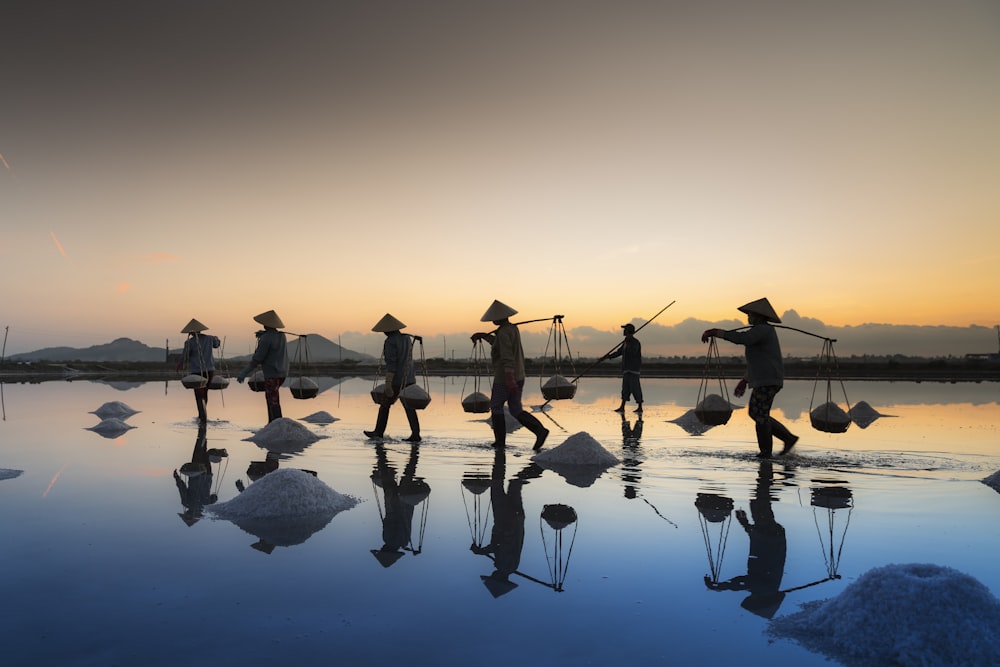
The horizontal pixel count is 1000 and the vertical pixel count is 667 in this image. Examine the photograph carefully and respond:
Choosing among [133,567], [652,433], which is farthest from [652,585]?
[652,433]

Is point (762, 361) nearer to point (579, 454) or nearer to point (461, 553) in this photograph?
point (579, 454)

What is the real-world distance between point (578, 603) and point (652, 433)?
7685mm

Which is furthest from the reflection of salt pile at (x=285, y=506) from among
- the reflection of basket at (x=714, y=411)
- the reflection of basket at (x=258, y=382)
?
the reflection of basket at (x=258, y=382)

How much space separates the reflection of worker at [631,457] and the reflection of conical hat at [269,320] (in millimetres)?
5645

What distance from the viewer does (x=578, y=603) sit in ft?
11.0

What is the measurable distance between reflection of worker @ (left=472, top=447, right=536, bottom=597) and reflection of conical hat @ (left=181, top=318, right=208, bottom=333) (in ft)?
25.4

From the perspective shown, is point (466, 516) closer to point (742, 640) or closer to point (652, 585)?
point (652, 585)

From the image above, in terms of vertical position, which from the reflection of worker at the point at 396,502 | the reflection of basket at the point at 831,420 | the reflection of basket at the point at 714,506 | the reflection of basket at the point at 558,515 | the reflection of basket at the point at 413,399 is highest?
the reflection of basket at the point at 413,399

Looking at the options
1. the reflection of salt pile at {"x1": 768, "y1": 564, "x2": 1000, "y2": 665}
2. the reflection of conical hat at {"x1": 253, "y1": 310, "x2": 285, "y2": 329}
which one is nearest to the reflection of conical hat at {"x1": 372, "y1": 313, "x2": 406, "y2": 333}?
the reflection of conical hat at {"x1": 253, "y1": 310, "x2": 285, "y2": 329}

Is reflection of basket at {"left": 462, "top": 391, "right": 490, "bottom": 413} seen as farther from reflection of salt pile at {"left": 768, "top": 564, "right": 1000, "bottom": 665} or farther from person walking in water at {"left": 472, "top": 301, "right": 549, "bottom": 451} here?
reflection of salt pile at {"left": 768, "top": 564, "right": 1000, "bottom": 665}

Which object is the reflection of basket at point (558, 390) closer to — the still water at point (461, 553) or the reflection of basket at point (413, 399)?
the still water at point (461, 553)

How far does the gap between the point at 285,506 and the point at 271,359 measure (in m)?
5.95

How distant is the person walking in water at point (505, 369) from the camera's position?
29.1ft

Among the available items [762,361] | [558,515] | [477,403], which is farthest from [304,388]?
[558,515]
